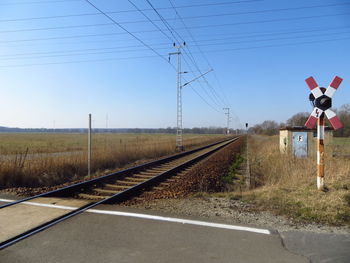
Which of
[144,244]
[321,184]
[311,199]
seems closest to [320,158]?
[321,184]

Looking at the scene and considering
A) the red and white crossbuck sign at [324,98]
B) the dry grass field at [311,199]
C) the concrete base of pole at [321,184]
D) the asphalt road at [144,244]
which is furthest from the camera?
the concrete base of pole at [321,184]

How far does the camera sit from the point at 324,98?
268 inches

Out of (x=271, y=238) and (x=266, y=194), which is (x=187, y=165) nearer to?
(x=266, y=194)

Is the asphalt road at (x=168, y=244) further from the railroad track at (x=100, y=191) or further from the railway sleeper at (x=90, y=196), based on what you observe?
the railway sleeper at (x=90, y=196)

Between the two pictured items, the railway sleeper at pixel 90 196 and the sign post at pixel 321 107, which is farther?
the railway sleeper at pixel 90 196

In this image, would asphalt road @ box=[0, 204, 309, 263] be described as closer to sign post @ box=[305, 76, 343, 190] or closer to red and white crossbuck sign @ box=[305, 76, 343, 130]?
sign post @ box=[305, 76, 343, 190]

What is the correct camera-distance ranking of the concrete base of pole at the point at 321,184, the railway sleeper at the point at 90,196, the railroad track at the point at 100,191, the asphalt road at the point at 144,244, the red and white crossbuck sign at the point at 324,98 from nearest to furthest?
the asphalt road at the point at 144,244 → the railroad track at the point at 100,191 → the red and white crossbuck sign at the point at 324,98 → the concrete base of pole at the point at 321,184 → the railway sleeper at the point at 90,196

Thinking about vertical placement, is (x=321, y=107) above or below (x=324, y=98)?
below

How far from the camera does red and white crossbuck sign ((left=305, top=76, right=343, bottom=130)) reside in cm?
672

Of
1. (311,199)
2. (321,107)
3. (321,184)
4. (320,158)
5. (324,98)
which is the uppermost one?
(324,98)

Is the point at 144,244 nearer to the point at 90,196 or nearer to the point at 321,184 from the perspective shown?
the point at 90,196

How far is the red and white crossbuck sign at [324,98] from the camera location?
22.0 feet

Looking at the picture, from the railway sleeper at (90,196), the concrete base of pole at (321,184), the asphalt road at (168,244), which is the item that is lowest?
the railway sleeper at (90,196)

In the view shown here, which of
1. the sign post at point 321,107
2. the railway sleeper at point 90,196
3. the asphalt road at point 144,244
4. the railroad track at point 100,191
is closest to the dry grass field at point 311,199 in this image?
the sign post at point 321,107
